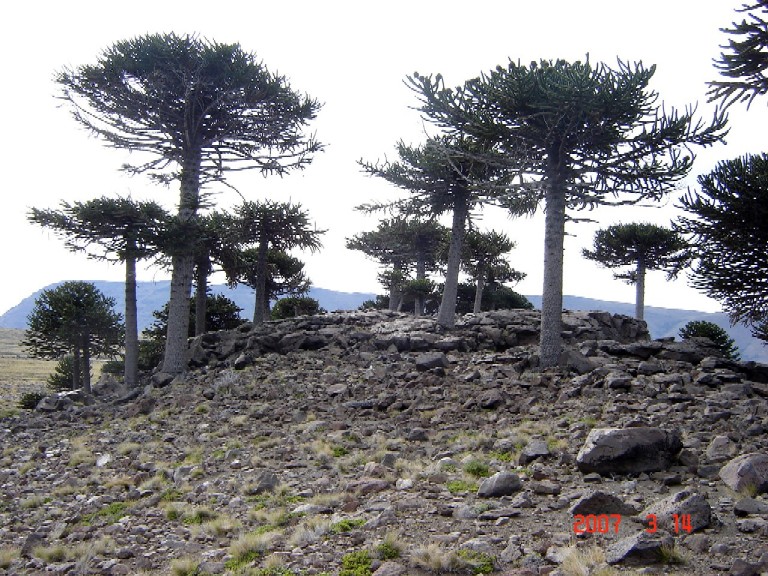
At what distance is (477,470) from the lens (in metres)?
8.38

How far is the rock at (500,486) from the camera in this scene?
7.23 meters

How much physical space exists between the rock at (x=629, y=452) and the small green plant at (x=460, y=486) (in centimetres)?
147

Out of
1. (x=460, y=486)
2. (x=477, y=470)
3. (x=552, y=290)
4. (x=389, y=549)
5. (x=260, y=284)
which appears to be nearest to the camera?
(x=389, y=549)

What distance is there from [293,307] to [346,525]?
91.2ft

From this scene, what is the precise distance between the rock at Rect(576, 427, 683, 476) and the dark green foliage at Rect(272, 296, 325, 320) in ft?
87.4

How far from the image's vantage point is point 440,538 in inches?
240

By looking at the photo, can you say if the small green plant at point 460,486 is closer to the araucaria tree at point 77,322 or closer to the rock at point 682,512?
the rock at point 682,512

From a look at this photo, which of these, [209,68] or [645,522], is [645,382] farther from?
[209,68]

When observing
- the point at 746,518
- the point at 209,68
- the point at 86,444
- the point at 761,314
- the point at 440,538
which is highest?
the point at 209,68

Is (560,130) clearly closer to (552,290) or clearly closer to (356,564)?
(552,290)

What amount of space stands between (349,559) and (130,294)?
1739 centimetres

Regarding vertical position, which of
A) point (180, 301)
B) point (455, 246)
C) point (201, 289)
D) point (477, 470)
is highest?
point (455, 246)


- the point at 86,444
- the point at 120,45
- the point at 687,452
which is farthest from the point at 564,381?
the point at 120,45
